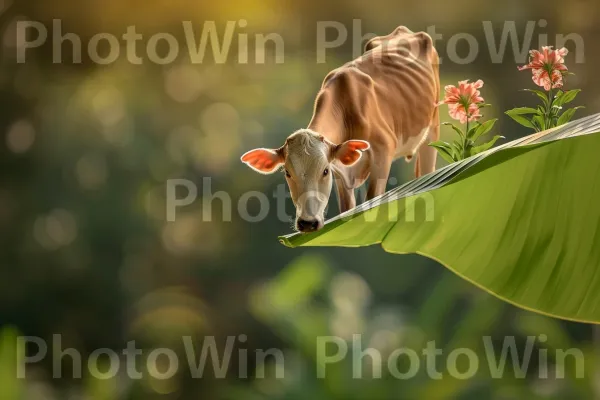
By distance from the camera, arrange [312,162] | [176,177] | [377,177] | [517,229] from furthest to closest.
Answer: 1. [176,177]
2. [377,177]
3. [312,162]
4. [517,229]

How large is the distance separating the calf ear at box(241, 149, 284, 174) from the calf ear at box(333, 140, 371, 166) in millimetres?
47

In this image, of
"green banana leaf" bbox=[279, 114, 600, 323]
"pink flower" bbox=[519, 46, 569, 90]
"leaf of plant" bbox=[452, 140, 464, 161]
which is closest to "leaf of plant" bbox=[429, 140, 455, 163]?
"leaf of plant" bbox=[452, 140, 464, 161]

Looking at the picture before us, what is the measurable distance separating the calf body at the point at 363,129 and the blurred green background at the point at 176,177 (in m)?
0.97

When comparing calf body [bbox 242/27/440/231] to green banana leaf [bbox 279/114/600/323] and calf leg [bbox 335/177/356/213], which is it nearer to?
calf leg [bbox 335/177/356/213]

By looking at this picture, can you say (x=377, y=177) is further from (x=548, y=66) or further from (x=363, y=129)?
(x=548, y=66)

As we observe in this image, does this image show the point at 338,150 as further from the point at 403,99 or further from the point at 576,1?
the point at 576,1

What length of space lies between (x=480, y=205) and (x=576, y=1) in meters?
1.66

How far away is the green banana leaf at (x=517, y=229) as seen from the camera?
0.35 m

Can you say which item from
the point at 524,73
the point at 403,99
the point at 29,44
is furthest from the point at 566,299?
the point at 29,44

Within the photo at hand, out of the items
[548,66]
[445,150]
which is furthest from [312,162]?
[548,66]

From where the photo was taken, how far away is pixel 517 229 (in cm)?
37

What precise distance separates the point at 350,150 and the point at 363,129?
0.11 meters

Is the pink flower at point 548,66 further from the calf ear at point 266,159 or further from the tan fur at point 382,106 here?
the calf ear at point 266,159

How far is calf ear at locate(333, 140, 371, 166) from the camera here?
595mm
